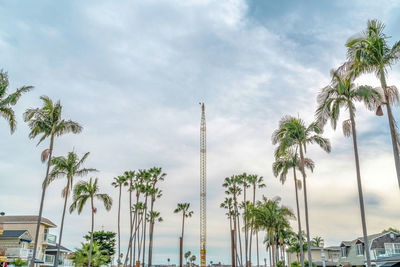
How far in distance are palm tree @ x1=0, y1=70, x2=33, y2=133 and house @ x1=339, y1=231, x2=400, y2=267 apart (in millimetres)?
41359

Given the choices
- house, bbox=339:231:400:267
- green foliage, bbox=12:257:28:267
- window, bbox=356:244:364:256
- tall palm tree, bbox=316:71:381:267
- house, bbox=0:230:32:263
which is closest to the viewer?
tall palm tree, bbox=316:71:381:267

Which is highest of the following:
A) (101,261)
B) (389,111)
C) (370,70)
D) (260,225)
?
(370,70)

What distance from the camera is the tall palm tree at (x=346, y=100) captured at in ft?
73.0

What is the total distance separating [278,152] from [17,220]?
141ft

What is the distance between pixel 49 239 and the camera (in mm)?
57375

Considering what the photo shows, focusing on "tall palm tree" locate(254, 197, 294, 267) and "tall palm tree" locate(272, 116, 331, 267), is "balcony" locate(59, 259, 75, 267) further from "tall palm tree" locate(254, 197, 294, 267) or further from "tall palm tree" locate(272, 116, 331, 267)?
"tall palm tree" locate(272, 116, 331, 267)

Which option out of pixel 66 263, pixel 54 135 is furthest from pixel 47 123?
pixel 66 263

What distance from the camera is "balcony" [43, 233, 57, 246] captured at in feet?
184

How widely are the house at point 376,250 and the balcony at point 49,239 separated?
46.2 m

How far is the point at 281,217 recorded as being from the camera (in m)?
47.2

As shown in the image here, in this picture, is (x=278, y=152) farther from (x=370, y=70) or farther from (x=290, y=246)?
(x=290, y=246)

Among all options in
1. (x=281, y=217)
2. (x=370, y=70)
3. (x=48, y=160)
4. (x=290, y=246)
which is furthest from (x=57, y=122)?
(x=290, y=246)

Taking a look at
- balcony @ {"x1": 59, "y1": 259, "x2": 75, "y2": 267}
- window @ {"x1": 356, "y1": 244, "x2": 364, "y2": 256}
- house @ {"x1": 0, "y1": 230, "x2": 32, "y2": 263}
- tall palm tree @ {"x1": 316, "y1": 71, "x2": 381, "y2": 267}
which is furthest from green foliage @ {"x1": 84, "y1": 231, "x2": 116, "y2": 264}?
tall palm tree @ {"x1": 316, "y1": 71, "x2": 381, "y2": 267}

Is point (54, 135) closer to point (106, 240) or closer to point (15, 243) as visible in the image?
point (15, 243)
